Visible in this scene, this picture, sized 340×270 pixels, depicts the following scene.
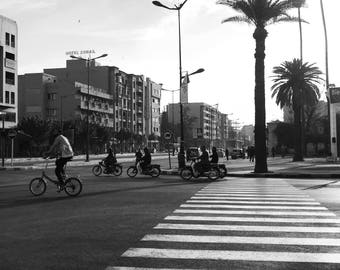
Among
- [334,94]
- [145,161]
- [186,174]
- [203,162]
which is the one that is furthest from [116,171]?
[334,94]

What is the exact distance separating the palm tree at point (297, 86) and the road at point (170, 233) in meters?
35.4

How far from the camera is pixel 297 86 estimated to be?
49250mm

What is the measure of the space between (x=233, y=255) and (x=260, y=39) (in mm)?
23997

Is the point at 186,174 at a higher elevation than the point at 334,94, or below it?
below

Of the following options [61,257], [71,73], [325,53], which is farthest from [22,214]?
[71,73]

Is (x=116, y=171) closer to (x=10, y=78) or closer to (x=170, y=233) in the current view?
(x=170, y=233)

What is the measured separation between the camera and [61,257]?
6867 mm

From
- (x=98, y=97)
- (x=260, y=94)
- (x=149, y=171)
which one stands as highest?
(x=98, y=97)

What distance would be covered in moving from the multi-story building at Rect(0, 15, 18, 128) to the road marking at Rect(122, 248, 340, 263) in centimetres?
7519

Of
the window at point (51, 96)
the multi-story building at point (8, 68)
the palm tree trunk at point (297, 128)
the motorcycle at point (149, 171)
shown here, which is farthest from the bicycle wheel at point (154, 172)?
the window at point (51, 96)

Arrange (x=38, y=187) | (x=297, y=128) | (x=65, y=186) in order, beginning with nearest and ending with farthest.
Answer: (x=65, y=186), (x=38, y=187), (x=297, y=128)

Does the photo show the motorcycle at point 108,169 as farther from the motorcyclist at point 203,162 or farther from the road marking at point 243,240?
the road marking at point 243,240

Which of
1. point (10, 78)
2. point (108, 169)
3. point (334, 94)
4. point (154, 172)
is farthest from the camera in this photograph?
point (10, 78)

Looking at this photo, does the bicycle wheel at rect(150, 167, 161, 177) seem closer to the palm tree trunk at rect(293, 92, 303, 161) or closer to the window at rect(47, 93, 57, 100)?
the palm tree trunk at rect(293, 92, 303, 161)
